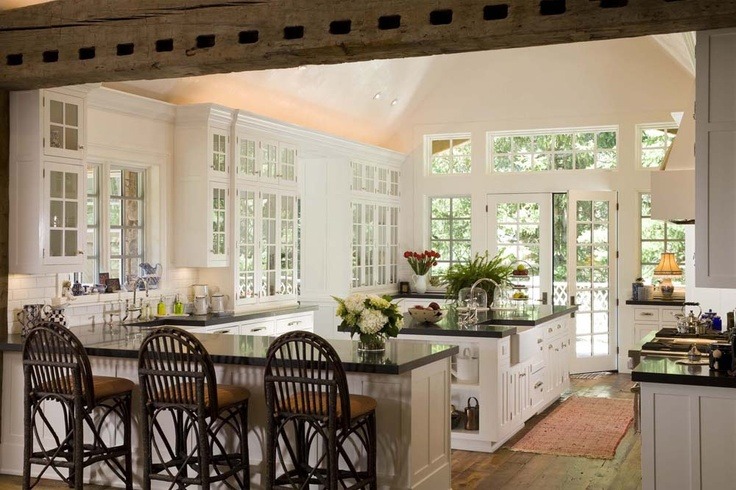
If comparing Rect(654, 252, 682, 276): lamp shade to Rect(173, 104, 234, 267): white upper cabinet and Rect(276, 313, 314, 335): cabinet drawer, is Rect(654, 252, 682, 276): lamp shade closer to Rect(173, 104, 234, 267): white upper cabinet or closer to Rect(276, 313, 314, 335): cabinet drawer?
Rect(276, 313, 314, 335): cabinet drawer

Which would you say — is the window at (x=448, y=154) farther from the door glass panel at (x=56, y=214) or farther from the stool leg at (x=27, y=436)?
the stool leg at (x=27, y=436)

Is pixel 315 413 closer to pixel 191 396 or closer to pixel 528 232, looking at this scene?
pixel 191 396

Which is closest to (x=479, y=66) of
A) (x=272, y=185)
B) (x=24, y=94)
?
(x=272, y=185)

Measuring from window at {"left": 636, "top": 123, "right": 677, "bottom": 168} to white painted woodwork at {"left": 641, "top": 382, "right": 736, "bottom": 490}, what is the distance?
22.7ft

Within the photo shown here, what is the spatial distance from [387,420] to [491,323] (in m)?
2.53

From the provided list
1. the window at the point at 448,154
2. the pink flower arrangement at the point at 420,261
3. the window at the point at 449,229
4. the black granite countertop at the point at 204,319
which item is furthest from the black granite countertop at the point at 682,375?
the window at the point at 448,154

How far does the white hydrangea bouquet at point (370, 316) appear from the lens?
16.8 feet

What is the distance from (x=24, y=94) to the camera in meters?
6.13

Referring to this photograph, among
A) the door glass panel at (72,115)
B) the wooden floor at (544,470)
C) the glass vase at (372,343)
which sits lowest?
the wooden floor at (544,470)

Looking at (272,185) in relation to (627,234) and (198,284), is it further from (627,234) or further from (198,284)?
(627,234)

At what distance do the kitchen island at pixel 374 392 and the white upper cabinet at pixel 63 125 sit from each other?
1.34 metres

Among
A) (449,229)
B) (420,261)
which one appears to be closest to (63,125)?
(420,261)

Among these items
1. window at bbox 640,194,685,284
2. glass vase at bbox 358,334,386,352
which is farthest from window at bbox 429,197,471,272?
glass vase at bbox 358,334,386,352

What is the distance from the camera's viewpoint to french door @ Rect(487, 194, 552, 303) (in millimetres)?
11117
